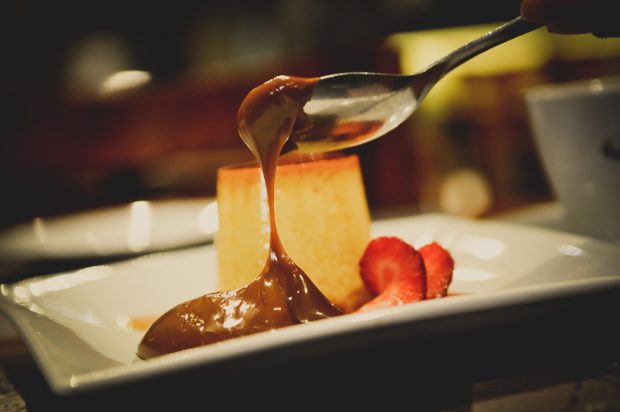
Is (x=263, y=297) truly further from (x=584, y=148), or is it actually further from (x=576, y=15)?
(x=584, y=148)

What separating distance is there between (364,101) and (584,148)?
674 mm

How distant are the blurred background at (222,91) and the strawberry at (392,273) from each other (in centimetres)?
101

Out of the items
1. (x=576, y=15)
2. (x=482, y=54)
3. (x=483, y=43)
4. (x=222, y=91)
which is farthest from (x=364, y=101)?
(x=482, y=54)

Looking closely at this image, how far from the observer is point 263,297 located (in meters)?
0.81

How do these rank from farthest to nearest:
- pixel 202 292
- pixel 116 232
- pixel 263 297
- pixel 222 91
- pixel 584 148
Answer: pixel 222 91 → pixel 116 232 → pixel 584 148 → pixel 202 292 → pixel 263 297

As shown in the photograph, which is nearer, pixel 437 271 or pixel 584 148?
pixel 437 271

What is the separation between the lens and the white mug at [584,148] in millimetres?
1290

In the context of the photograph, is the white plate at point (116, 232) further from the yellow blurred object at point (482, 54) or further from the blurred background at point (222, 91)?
the yellow blurred object at point (482, 54)

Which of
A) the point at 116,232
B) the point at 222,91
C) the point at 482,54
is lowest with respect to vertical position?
the point at 116,232

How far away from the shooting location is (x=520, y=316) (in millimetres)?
629

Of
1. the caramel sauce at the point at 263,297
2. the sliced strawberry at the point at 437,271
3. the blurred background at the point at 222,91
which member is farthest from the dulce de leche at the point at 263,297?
the blurred background at the point at 222,91

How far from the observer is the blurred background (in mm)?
3271

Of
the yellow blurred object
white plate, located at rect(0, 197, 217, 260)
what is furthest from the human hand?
the yellow blurred object

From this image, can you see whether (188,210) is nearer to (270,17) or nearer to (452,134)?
(452,134)
